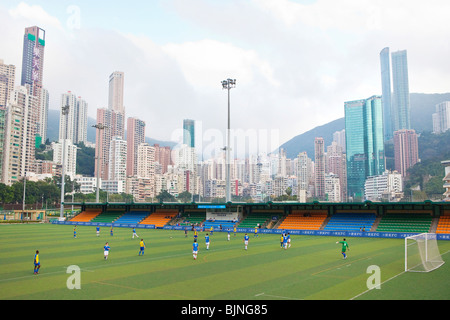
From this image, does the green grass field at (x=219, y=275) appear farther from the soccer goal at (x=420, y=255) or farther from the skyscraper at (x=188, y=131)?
the skyscraper at (x=188, y=131)

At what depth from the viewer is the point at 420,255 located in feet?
79.0

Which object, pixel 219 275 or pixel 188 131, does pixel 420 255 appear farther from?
pixel 188 131

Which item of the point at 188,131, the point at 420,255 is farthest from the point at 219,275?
the point at 188,131

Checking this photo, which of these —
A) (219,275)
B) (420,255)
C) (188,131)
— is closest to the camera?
(219,275)

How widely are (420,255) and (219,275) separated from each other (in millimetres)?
13496

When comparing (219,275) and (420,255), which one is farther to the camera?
(420,255)

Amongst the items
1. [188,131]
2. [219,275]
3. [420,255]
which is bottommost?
[219,275]

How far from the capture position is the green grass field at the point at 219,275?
1673 cm

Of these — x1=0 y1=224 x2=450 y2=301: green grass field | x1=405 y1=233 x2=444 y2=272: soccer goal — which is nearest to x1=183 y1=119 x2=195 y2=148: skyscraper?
x1=0 y1=224 x2=450 y2=301: green grass field

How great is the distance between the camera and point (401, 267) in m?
24.0

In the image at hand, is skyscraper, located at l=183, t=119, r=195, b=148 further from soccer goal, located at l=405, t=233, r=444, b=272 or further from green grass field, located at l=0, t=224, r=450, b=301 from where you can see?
soccer goal, located at l=405, t=233, r=444, b=272

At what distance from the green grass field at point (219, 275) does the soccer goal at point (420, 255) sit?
0.67 metres
